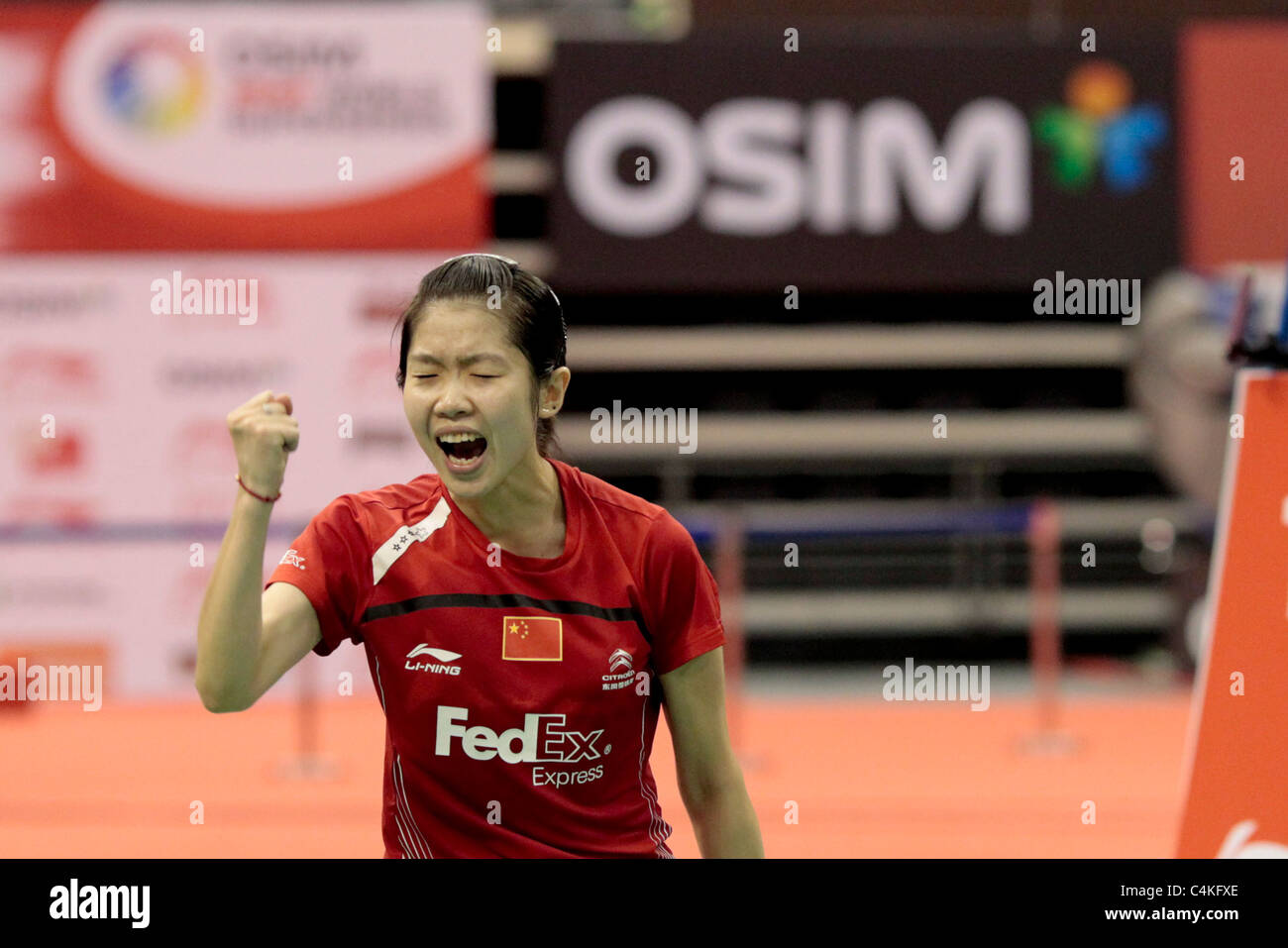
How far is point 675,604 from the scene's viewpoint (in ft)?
7.40

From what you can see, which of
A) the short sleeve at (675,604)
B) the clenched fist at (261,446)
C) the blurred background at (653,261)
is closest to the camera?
the clenched fist at (261,446)

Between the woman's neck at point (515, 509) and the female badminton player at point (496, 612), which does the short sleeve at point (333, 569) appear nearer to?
the female badminton player at point (496, 612)

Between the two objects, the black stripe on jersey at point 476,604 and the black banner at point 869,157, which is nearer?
the black stripe on jersey at point 476,604

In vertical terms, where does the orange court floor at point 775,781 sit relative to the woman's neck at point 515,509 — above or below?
below

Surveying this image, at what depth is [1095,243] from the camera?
9898 mm

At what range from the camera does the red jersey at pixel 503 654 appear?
2.16 metres

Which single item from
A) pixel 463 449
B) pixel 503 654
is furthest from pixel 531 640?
pixel 463 449

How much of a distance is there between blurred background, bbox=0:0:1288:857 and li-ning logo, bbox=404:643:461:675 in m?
5.68

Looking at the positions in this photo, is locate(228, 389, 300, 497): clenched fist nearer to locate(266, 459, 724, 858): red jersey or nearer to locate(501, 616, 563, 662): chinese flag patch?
locate(266, 459, 724, 858): red jersey

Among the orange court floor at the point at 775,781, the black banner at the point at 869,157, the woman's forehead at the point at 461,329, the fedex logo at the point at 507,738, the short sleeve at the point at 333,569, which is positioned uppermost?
the black banner at the point at 869,157

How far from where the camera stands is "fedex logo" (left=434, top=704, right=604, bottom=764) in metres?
2.16

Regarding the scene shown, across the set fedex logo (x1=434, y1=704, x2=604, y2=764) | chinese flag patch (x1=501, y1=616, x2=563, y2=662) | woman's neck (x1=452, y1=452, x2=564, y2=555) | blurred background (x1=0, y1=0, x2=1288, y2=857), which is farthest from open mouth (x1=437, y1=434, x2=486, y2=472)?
blurred background (x1=0, y1=0, x2=1288, y2=857)

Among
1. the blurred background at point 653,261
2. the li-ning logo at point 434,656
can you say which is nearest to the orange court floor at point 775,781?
the blurred background at point 653,261

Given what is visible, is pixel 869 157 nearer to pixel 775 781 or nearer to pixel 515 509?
pixel 775 781
